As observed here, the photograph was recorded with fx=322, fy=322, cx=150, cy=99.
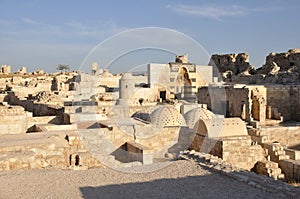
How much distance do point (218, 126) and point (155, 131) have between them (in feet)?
5.74

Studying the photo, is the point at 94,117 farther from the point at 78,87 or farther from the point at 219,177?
the point at 78,87

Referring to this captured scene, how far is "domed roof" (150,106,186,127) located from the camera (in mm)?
9305

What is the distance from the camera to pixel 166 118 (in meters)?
9.38

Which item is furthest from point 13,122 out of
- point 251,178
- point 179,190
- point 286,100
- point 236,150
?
point 286,100

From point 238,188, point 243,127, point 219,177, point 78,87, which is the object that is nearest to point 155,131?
point 243,127

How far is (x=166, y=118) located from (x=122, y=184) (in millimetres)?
4481

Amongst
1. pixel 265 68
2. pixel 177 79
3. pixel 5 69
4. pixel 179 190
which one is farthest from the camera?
pixel 5 69

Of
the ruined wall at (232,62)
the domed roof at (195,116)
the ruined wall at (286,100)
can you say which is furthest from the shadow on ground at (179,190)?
the ruined wall at (232,62)

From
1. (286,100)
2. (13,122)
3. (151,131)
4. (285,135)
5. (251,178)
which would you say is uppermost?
(286,100)

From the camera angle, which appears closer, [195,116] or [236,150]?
[236,150]

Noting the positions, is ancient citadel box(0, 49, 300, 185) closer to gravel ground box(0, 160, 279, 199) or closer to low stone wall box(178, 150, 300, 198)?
low stone wall box(178, 150, 300, 198)

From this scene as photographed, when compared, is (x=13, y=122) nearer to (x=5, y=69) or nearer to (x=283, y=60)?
(x=283, y=60)

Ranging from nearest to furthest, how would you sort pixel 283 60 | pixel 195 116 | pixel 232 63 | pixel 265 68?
pixel 195 116 < pixel 265 68 < pixel 283 60 < pixel 232 63

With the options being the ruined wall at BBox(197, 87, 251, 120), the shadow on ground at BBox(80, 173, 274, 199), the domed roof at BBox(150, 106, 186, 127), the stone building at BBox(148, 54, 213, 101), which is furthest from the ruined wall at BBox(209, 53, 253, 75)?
the shadow on ground at BBox(80, 173, 274, 199)
